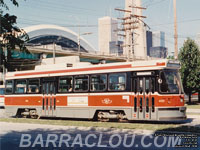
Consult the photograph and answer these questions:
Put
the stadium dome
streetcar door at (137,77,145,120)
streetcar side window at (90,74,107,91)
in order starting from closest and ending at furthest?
1. streetcar door at (137,77,145,120)
2. streetcar side window at (90,74,107,91)
3. the stadium dome

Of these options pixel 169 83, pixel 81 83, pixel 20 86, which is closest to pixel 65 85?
pixel 81 83

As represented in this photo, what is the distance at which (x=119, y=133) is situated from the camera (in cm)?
1370

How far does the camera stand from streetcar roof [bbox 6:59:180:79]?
17062mm

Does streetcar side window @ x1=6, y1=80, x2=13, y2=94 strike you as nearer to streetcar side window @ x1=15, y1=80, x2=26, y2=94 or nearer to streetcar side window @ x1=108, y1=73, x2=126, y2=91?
streetcar side window @ x1=15, y1=80, x2=26, y2=94

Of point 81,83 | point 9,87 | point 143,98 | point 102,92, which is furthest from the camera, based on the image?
point 9,87

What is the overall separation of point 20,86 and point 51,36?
82705mm

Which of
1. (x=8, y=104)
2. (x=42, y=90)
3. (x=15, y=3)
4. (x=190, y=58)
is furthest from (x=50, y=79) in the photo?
(x=190, y=58)

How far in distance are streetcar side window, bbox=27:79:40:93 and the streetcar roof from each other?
38cm

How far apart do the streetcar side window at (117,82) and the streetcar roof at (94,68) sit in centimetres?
31

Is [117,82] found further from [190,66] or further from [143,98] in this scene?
[190,66]

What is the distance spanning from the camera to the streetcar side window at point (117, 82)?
705 inches

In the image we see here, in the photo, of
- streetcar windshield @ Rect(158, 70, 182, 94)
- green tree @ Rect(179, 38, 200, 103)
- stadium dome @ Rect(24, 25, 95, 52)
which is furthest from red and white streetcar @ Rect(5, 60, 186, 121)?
stadium dome @ Rect(24, 25, 95, 52)

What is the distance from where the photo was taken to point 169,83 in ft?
55.5

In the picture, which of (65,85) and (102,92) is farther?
(65,85)
